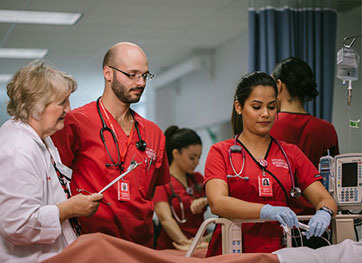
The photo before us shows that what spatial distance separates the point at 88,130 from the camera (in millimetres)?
2352

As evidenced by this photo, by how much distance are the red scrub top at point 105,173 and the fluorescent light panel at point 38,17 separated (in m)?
3.28

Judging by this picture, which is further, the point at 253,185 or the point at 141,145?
the point at 141,145

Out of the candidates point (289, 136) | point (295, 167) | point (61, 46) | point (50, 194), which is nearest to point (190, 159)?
point (289, 136)

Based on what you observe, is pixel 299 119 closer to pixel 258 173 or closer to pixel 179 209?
pixel 258 173

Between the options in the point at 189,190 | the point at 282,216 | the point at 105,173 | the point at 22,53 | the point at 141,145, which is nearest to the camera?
the point at 282,216

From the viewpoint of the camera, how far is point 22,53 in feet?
23.0

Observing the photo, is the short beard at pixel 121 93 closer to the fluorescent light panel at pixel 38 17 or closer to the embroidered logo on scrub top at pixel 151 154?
the embroidered logo on scrub top at pixel 151 154

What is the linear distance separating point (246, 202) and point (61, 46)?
16.5ft

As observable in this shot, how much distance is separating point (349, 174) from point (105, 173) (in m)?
1.15

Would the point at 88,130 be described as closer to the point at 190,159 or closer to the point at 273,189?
the point at 273,189

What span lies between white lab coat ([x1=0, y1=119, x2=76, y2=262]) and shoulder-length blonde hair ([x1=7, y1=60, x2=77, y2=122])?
0.05m

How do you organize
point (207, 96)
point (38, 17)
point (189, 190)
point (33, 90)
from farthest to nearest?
point (207, 96) < point (38, 17) < point (189, 190) < point (33, 90)

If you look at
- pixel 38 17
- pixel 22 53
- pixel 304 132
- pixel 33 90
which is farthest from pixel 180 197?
pixel 22 53

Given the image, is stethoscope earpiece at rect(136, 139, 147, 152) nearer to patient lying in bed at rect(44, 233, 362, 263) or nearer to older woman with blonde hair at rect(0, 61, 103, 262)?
older woman with blonde hair at rect(0, 61, 103, 262)
